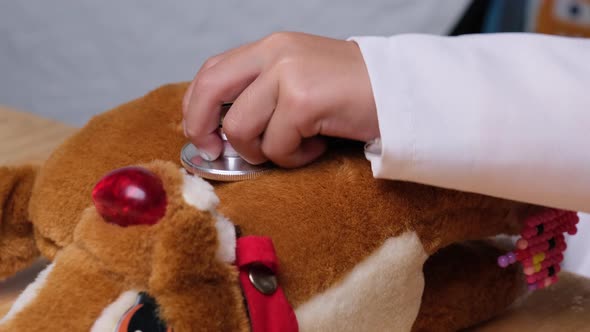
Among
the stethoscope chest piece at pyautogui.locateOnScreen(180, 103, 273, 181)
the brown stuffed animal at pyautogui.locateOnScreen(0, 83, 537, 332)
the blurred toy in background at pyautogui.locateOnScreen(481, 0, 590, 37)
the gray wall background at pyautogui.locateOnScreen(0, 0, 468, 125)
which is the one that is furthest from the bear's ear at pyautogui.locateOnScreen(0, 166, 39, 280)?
the blurred toy in background at pyautogui.locateOnScreen(481, 0, 590, 37)

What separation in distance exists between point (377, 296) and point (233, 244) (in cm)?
9

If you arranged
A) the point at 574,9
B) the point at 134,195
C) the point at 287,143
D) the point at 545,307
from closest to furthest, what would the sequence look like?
the point at 134,195, the point at 287,143, the point at 545,307, the point at 574,9

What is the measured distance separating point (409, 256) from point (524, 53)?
0.13 meters

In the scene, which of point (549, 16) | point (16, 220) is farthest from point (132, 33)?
point (16, 220)

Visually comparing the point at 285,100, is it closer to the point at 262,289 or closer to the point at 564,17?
the point at 262,289

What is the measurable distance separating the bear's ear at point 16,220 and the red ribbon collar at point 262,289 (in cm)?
20

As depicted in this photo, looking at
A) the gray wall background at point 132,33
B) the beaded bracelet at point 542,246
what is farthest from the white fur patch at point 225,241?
the gray wall background at point 132,33

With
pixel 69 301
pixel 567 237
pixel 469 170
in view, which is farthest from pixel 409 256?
pixel 567 237

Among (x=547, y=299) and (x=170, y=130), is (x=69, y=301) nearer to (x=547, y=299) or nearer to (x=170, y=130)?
(x=170, y=130)

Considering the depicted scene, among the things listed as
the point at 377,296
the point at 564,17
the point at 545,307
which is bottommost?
the point at 564,17

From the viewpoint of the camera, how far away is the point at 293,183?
1.28 feet

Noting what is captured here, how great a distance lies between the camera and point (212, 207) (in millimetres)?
311

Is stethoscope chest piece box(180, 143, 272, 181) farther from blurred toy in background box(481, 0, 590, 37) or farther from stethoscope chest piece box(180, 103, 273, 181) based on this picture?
blurred toy in background box(481, 0, 590, 37)

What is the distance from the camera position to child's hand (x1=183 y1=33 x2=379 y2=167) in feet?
1.32
